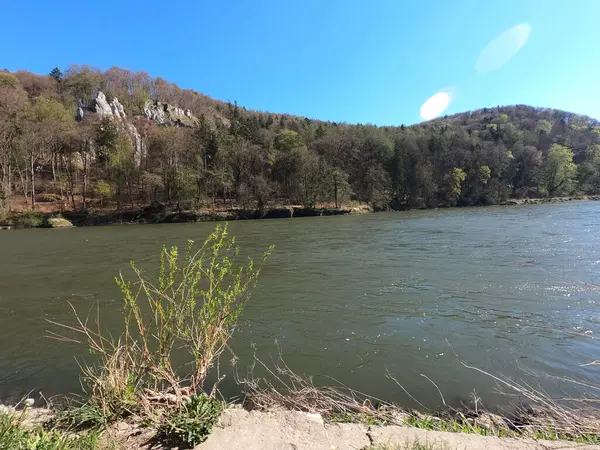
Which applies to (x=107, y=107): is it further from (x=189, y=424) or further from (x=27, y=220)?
(x=189, y=424)

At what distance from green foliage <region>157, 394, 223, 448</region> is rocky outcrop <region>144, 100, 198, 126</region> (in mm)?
99176

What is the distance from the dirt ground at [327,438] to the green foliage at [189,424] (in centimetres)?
9

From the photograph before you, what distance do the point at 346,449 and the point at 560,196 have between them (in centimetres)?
8917

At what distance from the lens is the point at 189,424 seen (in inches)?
127

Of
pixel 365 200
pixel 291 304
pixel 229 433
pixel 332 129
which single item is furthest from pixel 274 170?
pixel 229 433

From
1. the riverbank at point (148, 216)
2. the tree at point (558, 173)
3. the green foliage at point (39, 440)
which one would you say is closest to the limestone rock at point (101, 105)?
the riverbank at point (148, 216)

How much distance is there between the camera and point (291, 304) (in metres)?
9.39

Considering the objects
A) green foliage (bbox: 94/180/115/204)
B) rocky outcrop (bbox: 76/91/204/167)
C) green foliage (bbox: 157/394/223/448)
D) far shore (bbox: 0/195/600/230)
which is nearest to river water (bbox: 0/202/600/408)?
green foliage (bbox: 157/394/223/448)

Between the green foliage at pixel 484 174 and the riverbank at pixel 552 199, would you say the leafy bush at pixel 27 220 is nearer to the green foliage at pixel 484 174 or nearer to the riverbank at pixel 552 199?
the riverbank at pixel 552 199

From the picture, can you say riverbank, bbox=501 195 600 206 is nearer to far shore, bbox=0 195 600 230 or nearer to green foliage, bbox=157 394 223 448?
far shore, bbox=0 195 600 230

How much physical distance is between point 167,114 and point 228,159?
168ft

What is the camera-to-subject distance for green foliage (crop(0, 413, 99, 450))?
2.73 m

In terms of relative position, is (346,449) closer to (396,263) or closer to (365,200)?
(396,263)

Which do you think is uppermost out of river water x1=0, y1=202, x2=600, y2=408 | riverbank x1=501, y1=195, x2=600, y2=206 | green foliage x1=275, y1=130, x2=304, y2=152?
green foliage x1=275, y1=130, x2=304, y2=152
